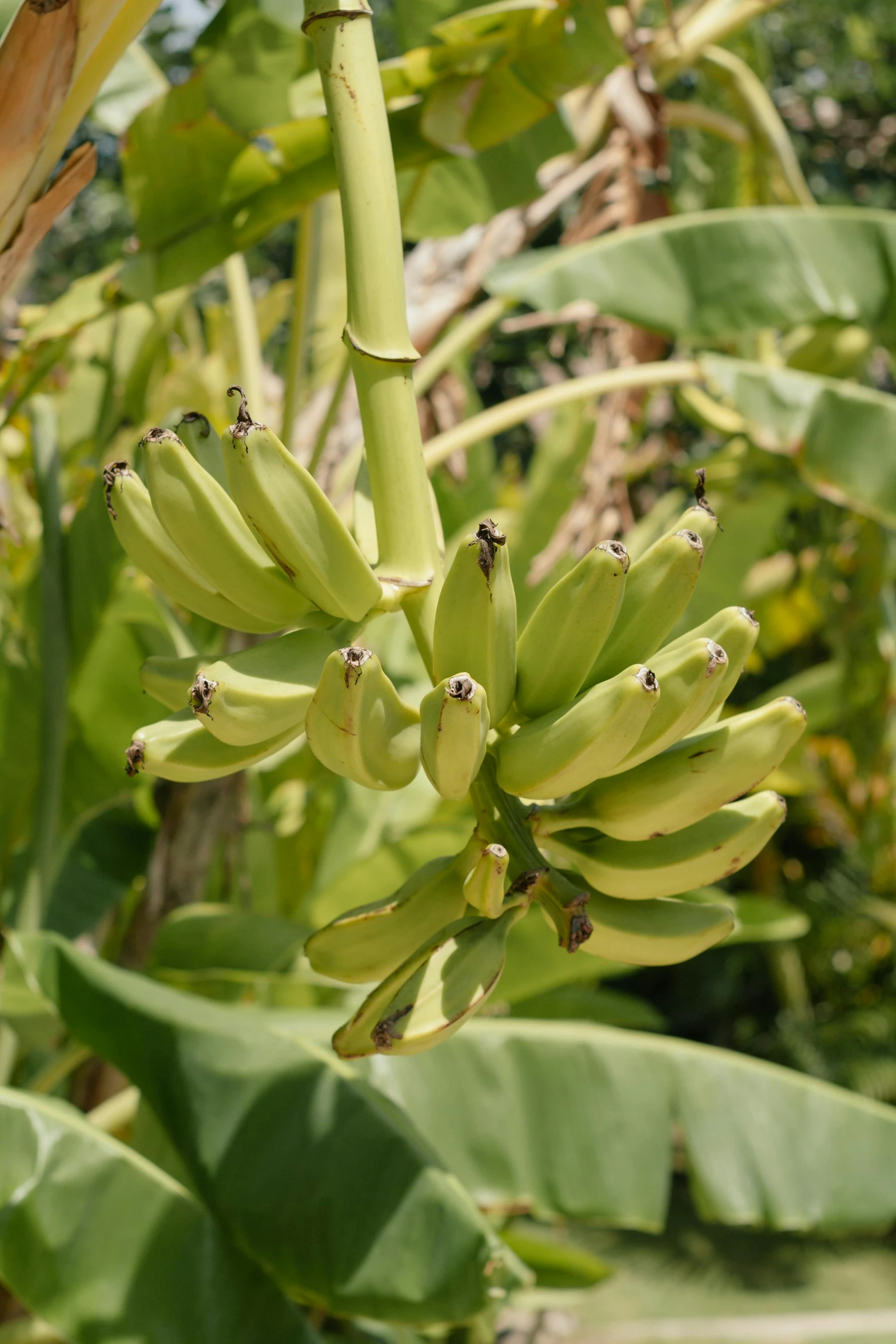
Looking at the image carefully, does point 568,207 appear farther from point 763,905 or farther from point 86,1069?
point 86,1069

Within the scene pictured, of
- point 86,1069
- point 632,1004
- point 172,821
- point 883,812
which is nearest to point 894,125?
point 883,812

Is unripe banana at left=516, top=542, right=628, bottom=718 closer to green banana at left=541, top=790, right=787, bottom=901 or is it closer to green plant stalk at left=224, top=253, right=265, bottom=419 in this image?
green banana at left=541, top=790, right=787, bottom=901

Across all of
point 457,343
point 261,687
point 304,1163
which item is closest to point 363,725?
point 261,687

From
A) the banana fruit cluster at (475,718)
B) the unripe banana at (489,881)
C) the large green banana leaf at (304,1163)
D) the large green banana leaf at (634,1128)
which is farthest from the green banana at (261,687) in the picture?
the large green banana leaf at (634,1128)

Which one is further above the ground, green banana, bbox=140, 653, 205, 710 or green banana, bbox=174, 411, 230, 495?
green banana, bbox=174, 411, 230, 495

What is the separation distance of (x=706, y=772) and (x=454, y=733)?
0.13 meters

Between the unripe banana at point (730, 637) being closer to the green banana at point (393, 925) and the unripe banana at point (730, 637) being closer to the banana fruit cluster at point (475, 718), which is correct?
the banana fruit cluster at point (475, 718)

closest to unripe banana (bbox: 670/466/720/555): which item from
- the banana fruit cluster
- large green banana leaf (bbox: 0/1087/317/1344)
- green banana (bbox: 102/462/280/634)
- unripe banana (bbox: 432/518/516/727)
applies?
the banana fruit cluster

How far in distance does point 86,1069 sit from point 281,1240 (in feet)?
1.83

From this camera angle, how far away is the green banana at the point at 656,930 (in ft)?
1.78

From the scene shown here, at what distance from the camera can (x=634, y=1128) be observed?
0.99 metres

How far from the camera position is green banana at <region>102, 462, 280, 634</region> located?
1.70 ft

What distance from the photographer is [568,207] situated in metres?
2.71

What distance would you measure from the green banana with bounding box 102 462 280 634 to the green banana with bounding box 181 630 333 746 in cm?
4
